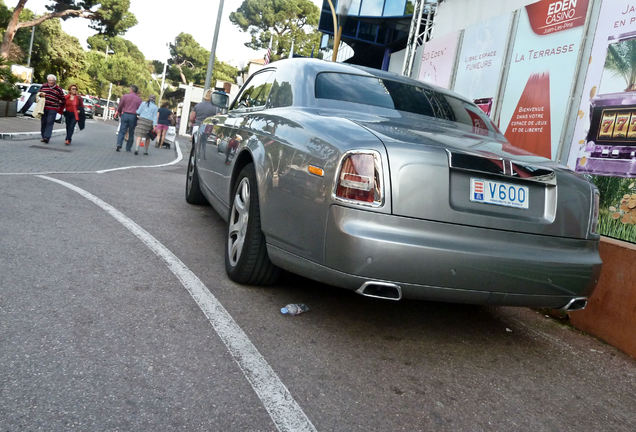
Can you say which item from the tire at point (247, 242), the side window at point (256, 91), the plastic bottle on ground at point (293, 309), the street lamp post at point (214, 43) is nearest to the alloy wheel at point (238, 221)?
the tire at point (247, 242)

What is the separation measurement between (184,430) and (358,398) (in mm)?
A: 775

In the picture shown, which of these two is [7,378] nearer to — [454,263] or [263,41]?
[454,263]

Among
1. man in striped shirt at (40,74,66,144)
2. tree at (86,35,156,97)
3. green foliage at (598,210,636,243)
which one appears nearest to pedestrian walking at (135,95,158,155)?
man in striped shirt at (40,74,66,144)

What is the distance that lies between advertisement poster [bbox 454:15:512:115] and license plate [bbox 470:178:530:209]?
827 centimetres

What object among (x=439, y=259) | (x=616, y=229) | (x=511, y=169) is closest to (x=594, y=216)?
(x=511, y=169)

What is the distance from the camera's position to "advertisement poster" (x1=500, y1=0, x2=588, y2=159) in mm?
8672

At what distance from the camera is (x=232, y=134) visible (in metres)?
4.66

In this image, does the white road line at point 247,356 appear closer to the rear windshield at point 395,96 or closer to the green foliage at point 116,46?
the rear windshield at point 395,96

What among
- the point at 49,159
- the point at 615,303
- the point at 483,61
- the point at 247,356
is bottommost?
the point at 247,356

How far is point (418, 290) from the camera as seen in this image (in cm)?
279

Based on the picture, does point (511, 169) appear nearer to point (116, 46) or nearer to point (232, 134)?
point (232, 134)

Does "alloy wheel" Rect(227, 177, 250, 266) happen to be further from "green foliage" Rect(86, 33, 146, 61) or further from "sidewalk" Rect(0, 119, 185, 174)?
"green foliage" Rect(86, 33, 146, 61)

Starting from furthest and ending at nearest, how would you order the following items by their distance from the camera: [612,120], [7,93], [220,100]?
[7,93], [612,120], [220,100]

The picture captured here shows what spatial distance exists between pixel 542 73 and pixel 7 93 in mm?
18144
